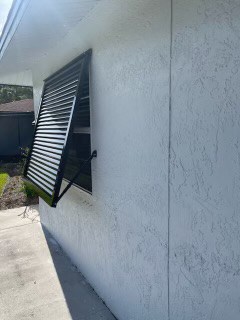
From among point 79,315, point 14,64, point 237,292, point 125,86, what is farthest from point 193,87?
point 14,64

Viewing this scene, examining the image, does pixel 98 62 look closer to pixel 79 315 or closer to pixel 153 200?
pixel 153 200

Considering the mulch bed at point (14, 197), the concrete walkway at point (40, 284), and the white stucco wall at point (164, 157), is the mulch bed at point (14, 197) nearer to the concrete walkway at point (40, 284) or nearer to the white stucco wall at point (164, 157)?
the concrete walkway at point (40, 284)

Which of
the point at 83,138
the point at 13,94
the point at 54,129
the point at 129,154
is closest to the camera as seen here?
the point at 129,154

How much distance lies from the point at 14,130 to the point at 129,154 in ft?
54.9

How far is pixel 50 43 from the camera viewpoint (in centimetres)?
468

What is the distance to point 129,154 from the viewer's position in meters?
2.90

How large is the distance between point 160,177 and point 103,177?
46.6 inches

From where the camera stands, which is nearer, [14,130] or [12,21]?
[12,21]

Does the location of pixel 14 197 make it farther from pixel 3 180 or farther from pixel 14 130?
pixel 14 130

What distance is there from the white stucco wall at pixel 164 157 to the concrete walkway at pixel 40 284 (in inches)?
12.5

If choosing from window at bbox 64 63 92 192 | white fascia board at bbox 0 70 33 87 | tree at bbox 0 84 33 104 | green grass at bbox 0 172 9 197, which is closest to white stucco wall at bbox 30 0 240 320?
window at bbox 64 63 92 192

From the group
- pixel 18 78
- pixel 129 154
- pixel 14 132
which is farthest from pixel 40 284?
pixel 14 132

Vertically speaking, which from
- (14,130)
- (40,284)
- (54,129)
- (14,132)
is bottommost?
(40,284)

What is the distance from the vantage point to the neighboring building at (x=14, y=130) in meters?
17.9
